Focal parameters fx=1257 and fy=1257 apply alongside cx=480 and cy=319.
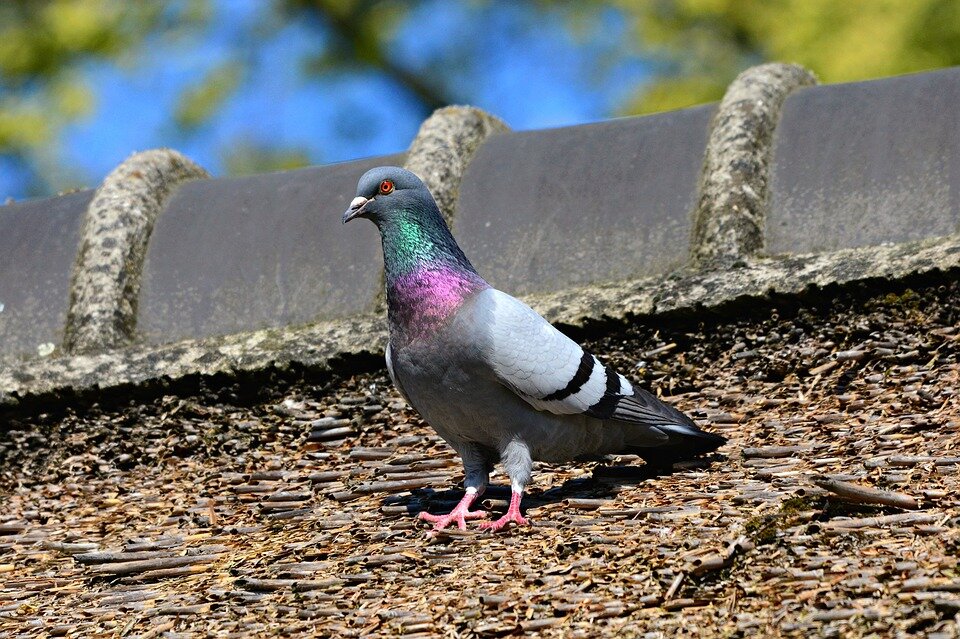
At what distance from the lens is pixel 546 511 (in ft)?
→ 12.9

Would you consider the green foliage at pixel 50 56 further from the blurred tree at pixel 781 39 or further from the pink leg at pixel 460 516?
the pink leg at pixel 460 516

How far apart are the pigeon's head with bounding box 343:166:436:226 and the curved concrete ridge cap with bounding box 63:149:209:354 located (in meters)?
1.86

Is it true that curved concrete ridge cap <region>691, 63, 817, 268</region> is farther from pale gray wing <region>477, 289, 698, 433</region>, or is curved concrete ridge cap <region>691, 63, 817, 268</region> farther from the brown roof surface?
pale gray wing <region>477, 289, 698, 433</region>

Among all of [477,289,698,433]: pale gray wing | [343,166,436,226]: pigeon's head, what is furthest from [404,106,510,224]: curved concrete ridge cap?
[477,289,698,433]: pale gray wing

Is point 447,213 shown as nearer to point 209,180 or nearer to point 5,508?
point 209,180

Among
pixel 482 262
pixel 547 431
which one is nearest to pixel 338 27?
pixel 482 262

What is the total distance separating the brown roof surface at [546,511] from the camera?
10.0ft

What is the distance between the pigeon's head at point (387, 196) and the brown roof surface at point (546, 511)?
3.17 feet

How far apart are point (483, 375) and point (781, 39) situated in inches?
497

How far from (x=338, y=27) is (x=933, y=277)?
57.5 ft

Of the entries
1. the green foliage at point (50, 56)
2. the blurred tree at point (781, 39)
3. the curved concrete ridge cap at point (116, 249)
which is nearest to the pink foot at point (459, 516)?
the curved concrete ridge cap at point (116, 249)

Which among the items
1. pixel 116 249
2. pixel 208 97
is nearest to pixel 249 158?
pixel 208 97

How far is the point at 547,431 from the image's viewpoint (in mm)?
3977

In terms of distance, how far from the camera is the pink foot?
3830 millimetres
